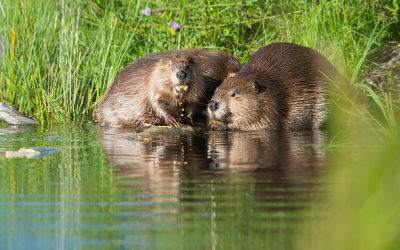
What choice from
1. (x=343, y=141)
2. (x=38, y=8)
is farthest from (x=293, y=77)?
(x=38, y=8)

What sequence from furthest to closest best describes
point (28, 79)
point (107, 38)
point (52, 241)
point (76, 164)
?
1. point (107, 38)
2. point (28, 79)
3. point (76, 164)
4. point (52, 241)

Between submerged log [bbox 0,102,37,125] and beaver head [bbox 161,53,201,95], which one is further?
submerged log [bbox 0,102,37,125]

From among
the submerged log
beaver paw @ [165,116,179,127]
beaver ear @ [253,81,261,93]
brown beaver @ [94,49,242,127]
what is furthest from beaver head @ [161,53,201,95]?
the submerged log

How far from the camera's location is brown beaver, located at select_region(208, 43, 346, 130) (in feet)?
14.8

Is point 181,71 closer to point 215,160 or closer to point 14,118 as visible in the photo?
point 14,118

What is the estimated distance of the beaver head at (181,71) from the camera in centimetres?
455

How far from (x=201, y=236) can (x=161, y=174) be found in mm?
898

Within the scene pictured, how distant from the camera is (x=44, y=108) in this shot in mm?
5242

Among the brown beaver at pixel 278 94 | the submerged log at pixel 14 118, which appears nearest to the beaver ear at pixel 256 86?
the brown beaver at pixel 278 94

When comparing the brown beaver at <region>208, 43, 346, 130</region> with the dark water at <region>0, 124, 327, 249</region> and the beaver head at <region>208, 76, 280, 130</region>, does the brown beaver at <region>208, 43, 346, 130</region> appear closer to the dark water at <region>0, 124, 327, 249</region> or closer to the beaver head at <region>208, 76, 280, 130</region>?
the beaver head at <region>208, 76, 280, 130</region>

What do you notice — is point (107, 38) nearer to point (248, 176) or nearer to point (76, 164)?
point (76, 164)

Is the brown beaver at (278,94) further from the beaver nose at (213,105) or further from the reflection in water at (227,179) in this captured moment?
the reflection in water at (227,179)

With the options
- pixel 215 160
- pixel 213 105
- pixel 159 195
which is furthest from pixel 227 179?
pixel 213 105

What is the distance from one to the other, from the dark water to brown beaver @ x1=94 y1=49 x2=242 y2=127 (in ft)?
4.55
